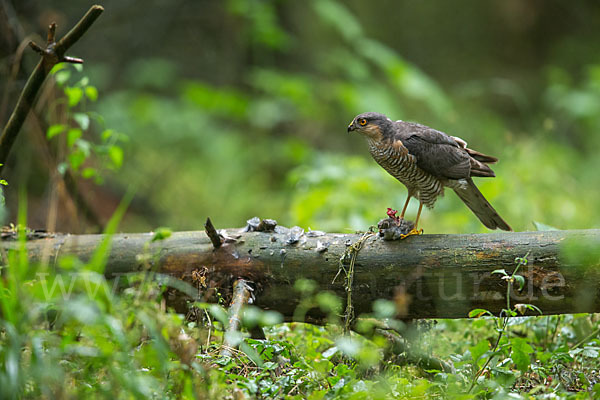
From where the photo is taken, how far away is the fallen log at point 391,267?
2.66 metres

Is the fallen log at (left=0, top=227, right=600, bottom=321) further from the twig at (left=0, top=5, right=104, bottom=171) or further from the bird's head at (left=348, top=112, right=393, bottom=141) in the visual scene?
the bird's head at (left=348, top=112, right=393, bottom=141)

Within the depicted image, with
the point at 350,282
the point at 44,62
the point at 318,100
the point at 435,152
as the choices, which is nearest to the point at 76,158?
the point at 44,62

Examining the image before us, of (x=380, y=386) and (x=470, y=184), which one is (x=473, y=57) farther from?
(x=380, y=386)

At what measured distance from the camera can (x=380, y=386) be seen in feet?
7.64

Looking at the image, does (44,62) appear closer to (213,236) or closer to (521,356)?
(213,236)

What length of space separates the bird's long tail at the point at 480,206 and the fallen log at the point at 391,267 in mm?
685

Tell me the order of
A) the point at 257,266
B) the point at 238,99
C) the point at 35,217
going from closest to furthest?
the point at 257,266
the point at 35,217
the point at 238,99

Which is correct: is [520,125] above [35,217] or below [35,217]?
above

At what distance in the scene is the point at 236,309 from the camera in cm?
262

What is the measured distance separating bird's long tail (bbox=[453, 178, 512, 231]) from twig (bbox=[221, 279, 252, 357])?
157 cm

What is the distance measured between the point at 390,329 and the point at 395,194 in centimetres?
358

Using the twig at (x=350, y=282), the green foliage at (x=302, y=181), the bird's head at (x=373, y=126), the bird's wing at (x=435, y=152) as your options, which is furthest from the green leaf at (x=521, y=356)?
the bird's head at (x=373, y=126)

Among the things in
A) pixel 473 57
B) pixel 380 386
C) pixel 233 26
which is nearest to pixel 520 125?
pixel 473 57

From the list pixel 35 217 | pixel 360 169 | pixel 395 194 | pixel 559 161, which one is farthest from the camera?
pixel 559 161
